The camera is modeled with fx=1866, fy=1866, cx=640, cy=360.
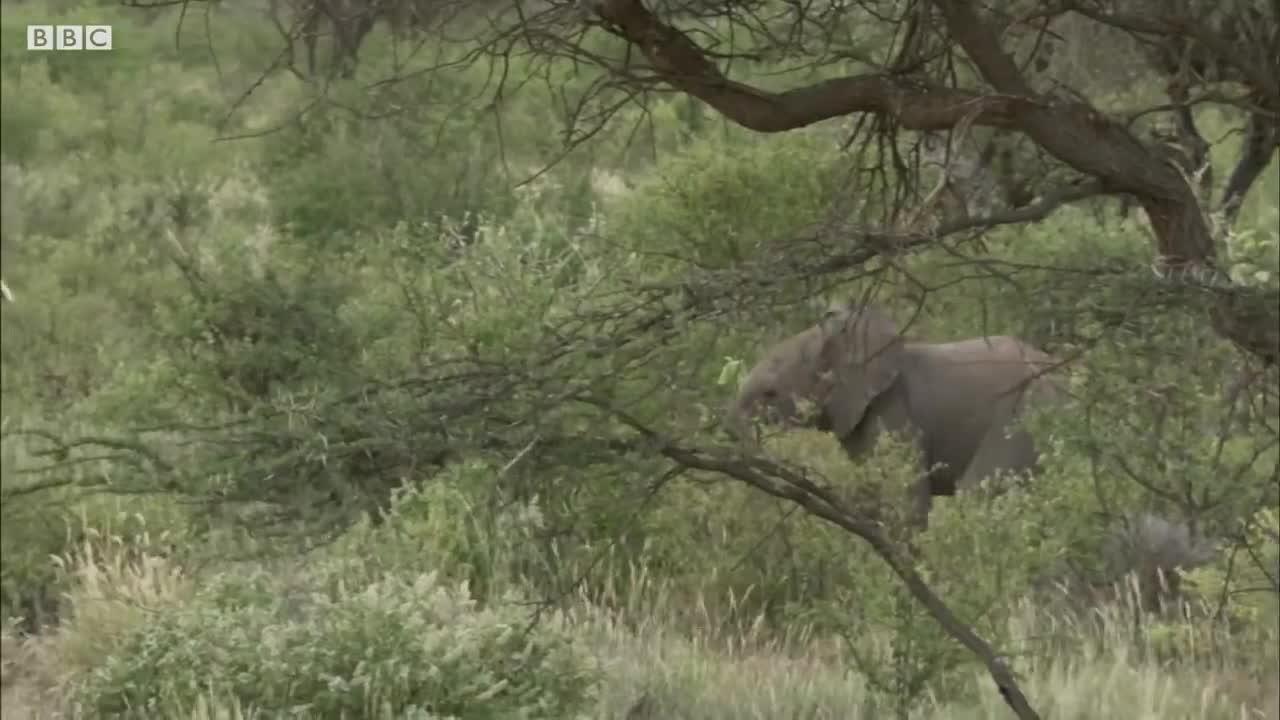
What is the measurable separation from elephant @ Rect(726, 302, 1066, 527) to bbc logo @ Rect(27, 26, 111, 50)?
4.65 metres

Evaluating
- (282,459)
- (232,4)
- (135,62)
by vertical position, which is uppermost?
(135,62)

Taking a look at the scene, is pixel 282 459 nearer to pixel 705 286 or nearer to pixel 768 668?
pixel 705 286

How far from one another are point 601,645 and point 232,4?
3510 mm

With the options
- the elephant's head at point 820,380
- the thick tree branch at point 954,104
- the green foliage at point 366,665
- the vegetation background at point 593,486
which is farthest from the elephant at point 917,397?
the thick tree branch at point 954,104

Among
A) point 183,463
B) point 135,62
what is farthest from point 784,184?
point 135,62

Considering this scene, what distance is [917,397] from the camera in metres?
10.9

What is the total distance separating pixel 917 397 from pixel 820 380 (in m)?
1.58

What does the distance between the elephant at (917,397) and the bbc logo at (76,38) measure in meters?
4.65

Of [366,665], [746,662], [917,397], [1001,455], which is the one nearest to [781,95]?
[366,665]

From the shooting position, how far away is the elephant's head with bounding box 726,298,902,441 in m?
9.50

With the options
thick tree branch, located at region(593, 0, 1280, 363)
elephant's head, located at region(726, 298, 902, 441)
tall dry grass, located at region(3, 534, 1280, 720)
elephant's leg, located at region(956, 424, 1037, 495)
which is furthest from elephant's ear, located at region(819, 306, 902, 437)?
thick tree branch, located at region(593, 0, 1280, 363)

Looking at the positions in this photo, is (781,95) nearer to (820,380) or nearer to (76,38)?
(76,38)

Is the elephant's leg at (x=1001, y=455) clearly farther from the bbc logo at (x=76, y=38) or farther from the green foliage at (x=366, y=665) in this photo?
the bbc logo at (x=76, y=38)

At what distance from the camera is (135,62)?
85.7ft
